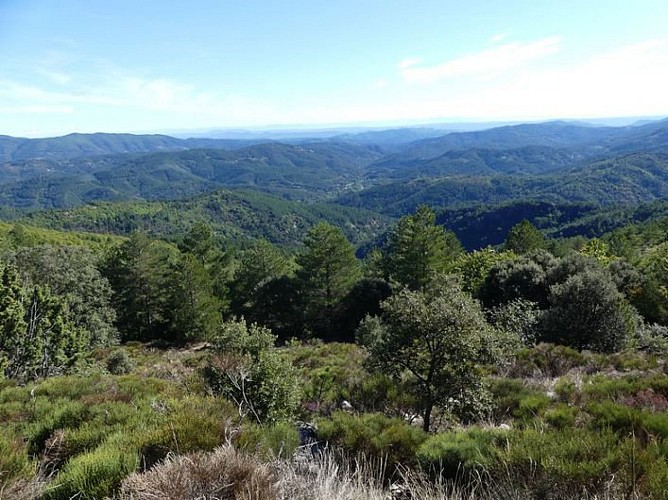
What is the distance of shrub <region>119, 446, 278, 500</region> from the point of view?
9.68 feet

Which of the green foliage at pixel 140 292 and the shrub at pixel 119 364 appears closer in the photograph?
the shrub at pixel 119 364

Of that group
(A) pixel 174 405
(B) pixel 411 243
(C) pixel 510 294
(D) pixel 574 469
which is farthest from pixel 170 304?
(D) pixel 574 469

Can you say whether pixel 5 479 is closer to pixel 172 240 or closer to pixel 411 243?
pixel 411 243

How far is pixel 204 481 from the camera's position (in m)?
3.10

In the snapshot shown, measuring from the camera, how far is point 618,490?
336 cm

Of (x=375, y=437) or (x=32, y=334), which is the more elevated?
(x=375, y=437)

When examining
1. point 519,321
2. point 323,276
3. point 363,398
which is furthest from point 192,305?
point 363,398

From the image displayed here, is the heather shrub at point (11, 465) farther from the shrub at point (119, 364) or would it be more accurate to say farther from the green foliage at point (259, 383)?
the shrub at point (119, 364)

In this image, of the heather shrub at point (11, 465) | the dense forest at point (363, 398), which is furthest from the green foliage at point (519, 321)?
the heather shrub at point (11, 465)

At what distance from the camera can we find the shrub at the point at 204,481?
2.95 meters

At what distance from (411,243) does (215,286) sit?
61.3 ft

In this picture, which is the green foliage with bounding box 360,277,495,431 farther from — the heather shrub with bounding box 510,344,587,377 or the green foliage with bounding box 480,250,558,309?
the green foliage with bounding box 480,250,558,309

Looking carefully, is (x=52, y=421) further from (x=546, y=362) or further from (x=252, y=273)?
(x=252, y=273)

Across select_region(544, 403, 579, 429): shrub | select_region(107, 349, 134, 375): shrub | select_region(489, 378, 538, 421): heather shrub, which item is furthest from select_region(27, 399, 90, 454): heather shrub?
select_region(107, 349, 134, 375): shrub
